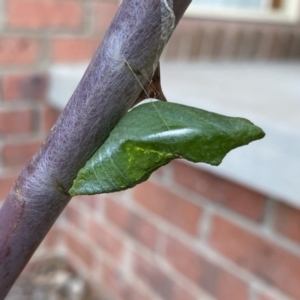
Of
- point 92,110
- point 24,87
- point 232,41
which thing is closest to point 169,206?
point 24,87

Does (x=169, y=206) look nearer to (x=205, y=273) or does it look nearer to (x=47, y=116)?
(x=205, y=273)

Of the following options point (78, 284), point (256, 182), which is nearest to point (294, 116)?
point (256, 182)

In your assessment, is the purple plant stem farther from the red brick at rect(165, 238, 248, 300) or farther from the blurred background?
the red brick at rect(165, 238, 248, 300)

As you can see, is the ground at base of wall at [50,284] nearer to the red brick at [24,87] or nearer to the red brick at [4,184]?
the red brick at [4,184]

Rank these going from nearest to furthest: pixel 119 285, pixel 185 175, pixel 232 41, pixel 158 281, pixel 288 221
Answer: pixel 288 221
pixel 185 175
pixel 158 281
pixel 119 285
pixel 232 41

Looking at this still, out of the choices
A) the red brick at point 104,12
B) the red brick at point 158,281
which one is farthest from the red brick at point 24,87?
the red brick at point 158,281
